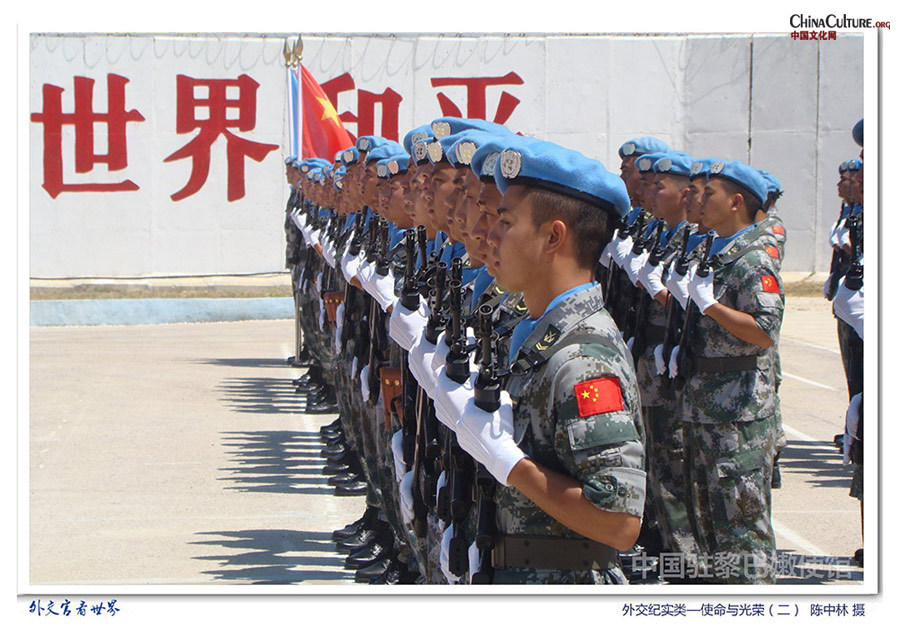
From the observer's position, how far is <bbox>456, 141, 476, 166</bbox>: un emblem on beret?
405 centimetres

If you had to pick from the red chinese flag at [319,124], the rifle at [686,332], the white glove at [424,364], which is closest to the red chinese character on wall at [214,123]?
the red chinese flag at [319,124]

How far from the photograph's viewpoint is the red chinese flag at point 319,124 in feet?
34.1

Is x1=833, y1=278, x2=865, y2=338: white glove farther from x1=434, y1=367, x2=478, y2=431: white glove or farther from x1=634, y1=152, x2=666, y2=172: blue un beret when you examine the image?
x1=434, y1=367, x2=478, y2=431: white glove

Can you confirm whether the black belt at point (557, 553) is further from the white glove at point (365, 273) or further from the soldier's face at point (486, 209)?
the white glove at point (365, 273)

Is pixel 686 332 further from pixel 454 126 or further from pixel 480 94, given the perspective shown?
pixel 480 94

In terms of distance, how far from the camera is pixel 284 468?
7.84 m

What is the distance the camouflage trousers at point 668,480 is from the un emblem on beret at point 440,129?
1.56 meters

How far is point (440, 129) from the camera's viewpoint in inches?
186

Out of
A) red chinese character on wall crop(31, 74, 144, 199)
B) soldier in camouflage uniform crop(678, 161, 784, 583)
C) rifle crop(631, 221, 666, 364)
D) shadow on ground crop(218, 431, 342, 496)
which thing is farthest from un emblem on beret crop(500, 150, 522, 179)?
red chinese character on wall crop(31, 74, 144, 199)

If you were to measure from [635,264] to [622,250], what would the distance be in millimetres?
316

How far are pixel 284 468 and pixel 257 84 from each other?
935 cm

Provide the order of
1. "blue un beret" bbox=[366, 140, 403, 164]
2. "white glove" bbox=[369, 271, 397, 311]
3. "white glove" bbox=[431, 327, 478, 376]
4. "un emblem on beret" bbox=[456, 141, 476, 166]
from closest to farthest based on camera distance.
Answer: "white glove" bbox=[431, 327, 478, 376] → "un emblem on beret" bbox=[456, 141, 476, 166] → "white glove" bbox=[369, 271, 397, 311] → "blue un beret" bbox=[366, 140, 403, 164]

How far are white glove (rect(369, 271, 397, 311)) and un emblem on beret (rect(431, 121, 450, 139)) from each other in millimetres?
725
